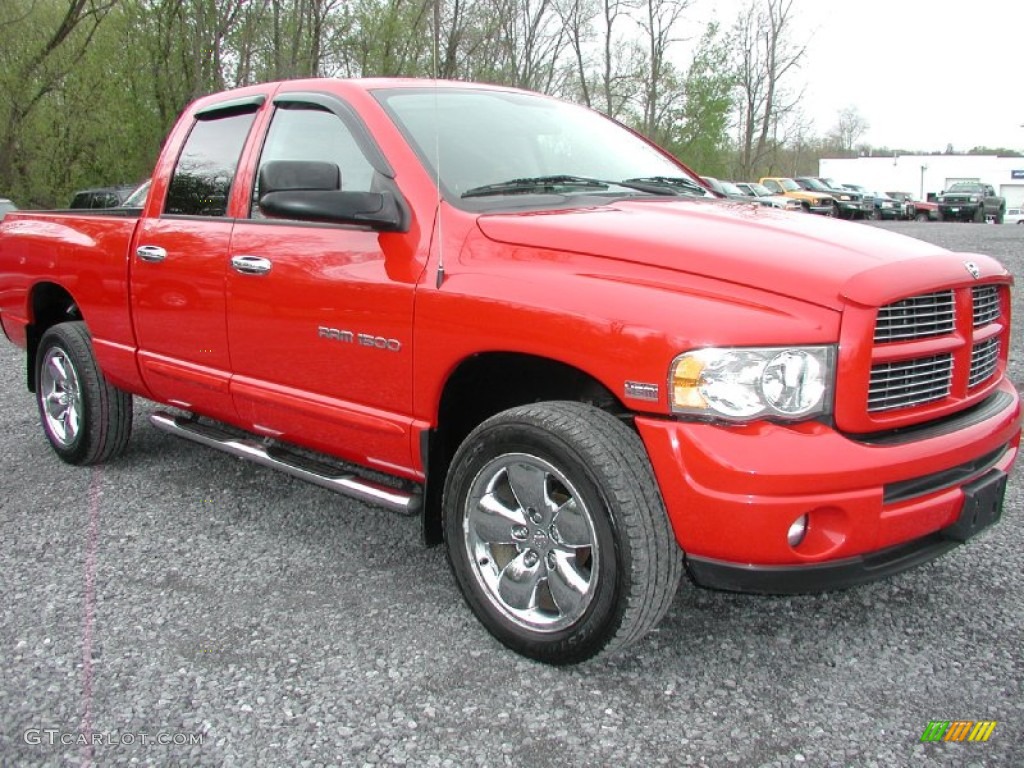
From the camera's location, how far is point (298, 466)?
3613mm

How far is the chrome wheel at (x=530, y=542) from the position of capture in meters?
2.71

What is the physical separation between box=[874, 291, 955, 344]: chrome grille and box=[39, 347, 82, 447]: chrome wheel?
3.99 metres

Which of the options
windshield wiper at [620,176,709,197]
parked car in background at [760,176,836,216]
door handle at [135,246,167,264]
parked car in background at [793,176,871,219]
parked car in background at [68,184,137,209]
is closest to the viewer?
windshield wiper at [620,176,709,197]

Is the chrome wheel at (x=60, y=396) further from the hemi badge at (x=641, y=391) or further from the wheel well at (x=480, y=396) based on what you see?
the hemi badge at (x=641, y=391)

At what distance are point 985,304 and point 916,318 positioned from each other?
531 millimetres

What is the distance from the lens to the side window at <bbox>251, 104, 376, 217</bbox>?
3.38 meters

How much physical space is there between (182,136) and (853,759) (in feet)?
12.4

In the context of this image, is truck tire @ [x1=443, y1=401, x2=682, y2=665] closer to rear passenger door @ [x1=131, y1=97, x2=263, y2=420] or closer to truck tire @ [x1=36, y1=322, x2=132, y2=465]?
rear passenger door @ [x1=131, y1=97, x2=263, y2=420]

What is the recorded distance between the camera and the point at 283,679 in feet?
9.04

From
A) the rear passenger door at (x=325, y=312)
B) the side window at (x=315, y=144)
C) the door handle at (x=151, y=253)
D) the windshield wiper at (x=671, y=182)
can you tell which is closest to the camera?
the rear passenger door at (x=325, y=312)

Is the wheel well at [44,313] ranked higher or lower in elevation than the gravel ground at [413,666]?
higher

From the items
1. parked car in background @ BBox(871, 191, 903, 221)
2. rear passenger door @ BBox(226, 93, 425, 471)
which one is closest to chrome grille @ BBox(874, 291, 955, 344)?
rear passenger door @ BBox(226, 93, 425, 471)

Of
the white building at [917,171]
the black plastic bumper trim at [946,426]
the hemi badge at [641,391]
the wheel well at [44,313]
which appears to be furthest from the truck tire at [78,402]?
the white building at [917,171]

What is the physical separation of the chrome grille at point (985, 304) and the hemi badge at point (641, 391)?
113cm
